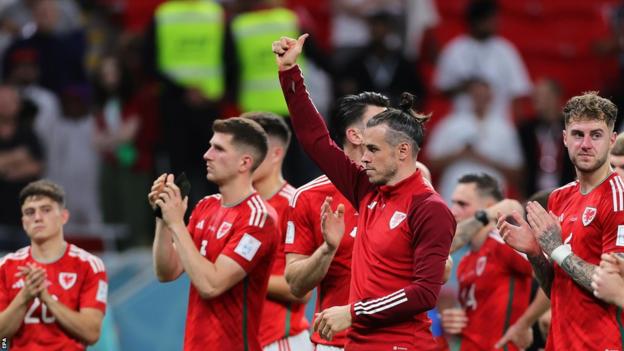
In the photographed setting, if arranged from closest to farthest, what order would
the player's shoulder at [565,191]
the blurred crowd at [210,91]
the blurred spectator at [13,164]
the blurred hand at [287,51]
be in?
the blurred hand at [287,51] < the player's shoulder at [565,191] < the blurred spectator at [13,164] < the blurred crowd at [210,91]

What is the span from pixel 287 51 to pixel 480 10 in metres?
7.55

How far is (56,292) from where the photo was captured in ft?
28.9

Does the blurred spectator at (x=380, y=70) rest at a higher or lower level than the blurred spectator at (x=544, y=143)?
higher

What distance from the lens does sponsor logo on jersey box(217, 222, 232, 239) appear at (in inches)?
327

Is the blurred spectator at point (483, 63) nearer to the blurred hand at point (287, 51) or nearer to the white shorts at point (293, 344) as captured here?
the white shorts at point (293, 344)

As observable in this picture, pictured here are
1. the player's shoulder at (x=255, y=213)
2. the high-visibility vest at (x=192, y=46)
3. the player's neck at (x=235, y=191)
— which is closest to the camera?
the player's shoulder at (x=255, y=213)

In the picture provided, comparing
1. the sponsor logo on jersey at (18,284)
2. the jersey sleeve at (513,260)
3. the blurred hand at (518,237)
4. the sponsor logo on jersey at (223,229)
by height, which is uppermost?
the blurred hand at (518,237)

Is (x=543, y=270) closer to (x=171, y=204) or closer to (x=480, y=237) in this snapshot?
(x=480, y=237)

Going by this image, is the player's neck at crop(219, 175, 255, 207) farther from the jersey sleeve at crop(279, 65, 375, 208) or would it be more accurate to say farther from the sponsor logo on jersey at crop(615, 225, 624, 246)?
the sponsor logo on jersey at crop(615, 225, 624, 246)

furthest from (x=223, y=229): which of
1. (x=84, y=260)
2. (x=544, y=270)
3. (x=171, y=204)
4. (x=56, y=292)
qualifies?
(x=544, y=270)

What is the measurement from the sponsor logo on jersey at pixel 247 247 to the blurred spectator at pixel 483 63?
685 cm

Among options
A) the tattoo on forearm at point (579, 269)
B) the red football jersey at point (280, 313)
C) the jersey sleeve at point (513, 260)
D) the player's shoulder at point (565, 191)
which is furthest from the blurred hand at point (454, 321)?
the tattoo on forearm at point (579, 269)

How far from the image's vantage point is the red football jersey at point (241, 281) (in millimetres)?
8180

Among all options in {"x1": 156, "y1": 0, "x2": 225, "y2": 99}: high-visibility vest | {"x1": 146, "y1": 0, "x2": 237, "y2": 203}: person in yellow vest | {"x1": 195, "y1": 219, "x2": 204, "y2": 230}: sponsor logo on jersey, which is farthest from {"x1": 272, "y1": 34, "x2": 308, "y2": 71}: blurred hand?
{"x1": 156, "y1": 0, "x2": 225, "y2": 99}: high-visibility vest
